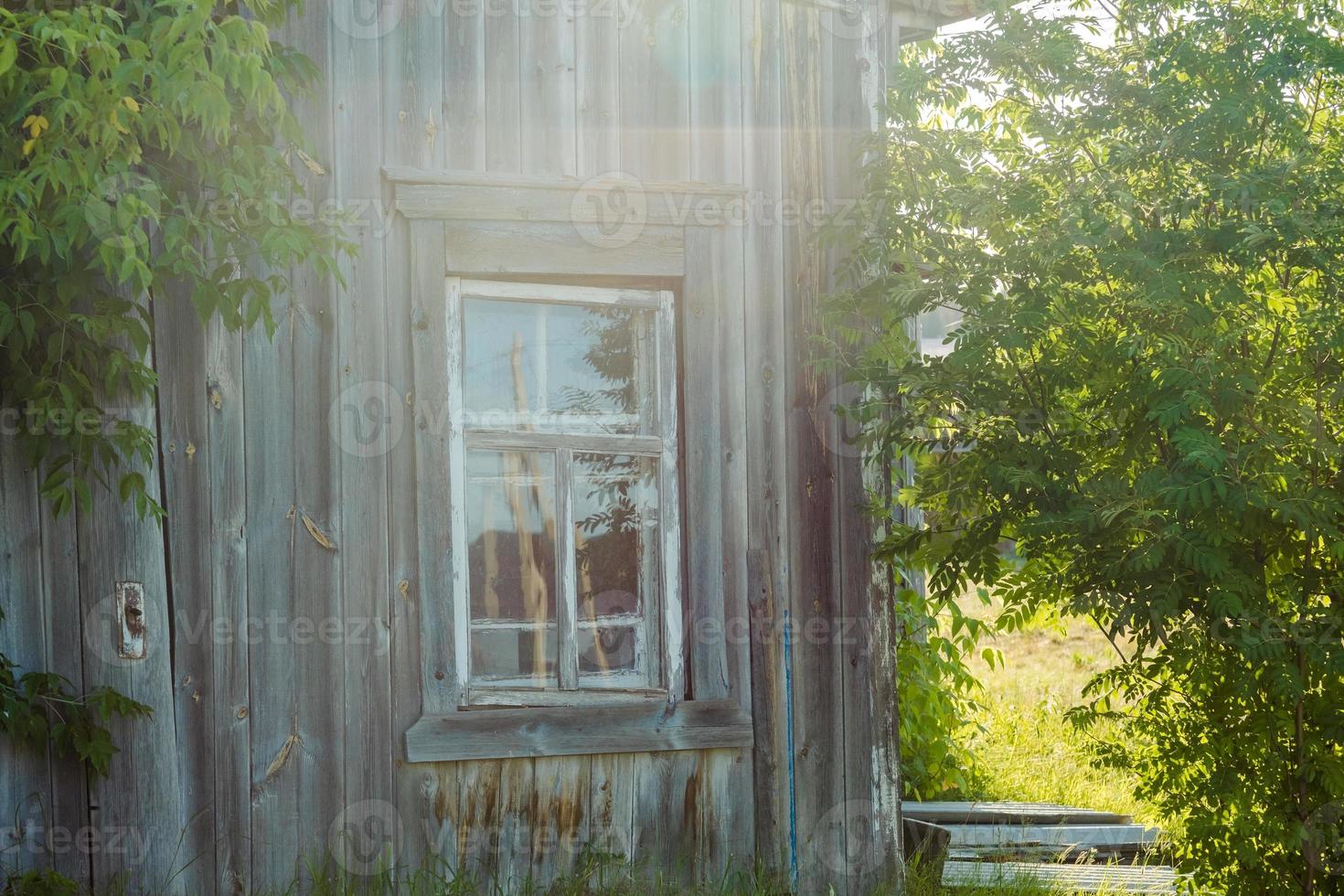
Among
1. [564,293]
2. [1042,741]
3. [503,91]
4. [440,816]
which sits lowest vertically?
[1042,741]

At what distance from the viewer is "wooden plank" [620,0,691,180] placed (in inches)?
195

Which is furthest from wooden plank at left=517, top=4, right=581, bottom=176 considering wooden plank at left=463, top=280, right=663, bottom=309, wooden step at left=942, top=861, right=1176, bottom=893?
wooden step at left=942, top=861, right=1176, bottom=893

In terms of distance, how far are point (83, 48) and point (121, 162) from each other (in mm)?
327

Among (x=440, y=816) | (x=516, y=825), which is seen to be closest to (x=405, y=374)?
(x=440, y=816)

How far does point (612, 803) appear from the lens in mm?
4828

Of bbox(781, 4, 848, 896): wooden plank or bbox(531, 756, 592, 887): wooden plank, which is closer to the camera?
bbox(531, 756, 592, 887): wooden plank

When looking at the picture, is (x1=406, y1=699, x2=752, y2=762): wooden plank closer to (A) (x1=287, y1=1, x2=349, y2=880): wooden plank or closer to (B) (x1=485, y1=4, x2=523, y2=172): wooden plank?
(A) (x1=287, y1=1, x2=349, y2=880): wooden plank

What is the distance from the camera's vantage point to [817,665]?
16.9ft

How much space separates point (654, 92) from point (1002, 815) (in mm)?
3854

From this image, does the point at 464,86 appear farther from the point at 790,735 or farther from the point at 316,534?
the point at 790,735

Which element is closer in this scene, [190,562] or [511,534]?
[190,562]

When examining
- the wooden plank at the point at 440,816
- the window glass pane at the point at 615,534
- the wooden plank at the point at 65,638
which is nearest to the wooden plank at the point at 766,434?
the window glass pane at the point at 615,534

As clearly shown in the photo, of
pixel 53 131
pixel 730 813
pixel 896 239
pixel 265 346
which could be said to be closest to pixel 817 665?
pixel 730 813

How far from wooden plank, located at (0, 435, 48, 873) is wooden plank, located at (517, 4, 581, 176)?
205 centimetres
